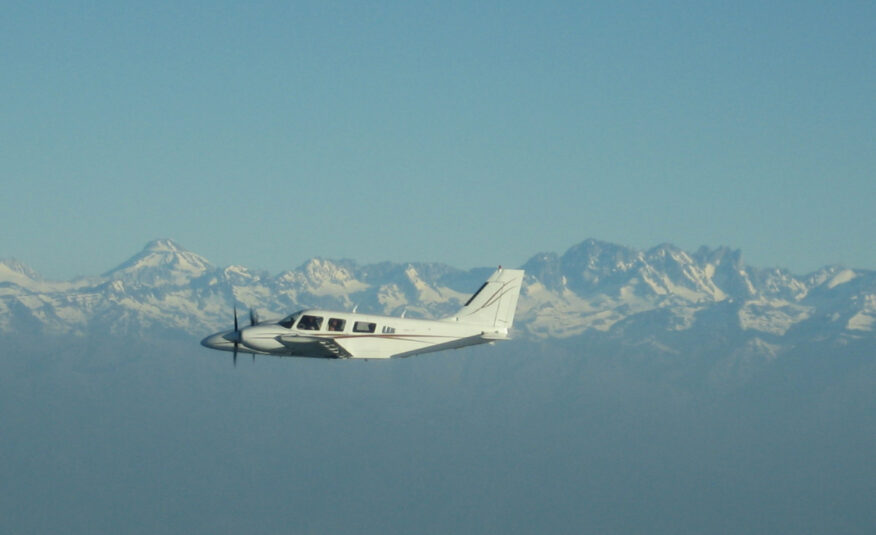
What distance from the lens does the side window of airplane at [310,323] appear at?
8456 centimetres

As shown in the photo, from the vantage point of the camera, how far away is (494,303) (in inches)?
3593

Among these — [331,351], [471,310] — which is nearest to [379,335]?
[331,351]

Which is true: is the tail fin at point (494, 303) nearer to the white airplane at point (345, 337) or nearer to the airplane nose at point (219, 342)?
the white airplane at point (345, 337)

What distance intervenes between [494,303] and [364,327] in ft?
42.6

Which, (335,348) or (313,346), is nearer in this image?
(335,348)

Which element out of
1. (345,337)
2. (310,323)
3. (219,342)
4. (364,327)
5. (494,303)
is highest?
(494,303)

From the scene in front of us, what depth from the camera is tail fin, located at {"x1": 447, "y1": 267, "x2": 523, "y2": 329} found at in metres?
91.1

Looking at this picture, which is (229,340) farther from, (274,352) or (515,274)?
(515,274)

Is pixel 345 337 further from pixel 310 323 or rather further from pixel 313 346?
pixel 310 323

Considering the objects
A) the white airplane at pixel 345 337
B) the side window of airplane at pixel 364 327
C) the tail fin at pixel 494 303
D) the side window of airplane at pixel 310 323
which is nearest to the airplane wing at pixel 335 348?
the white airplane at pixel 345 337

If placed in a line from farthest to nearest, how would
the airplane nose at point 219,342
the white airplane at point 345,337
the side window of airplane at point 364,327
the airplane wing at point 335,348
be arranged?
the airplane nose at point 219,342
the side window of airplane at point 364,327
the white airplane at point 345,337
the airplane wing at point 335,348

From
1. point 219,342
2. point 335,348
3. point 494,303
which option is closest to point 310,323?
point 335,348

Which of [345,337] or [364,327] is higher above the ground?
[364,327]

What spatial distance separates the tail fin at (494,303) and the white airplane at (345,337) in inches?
86.1
